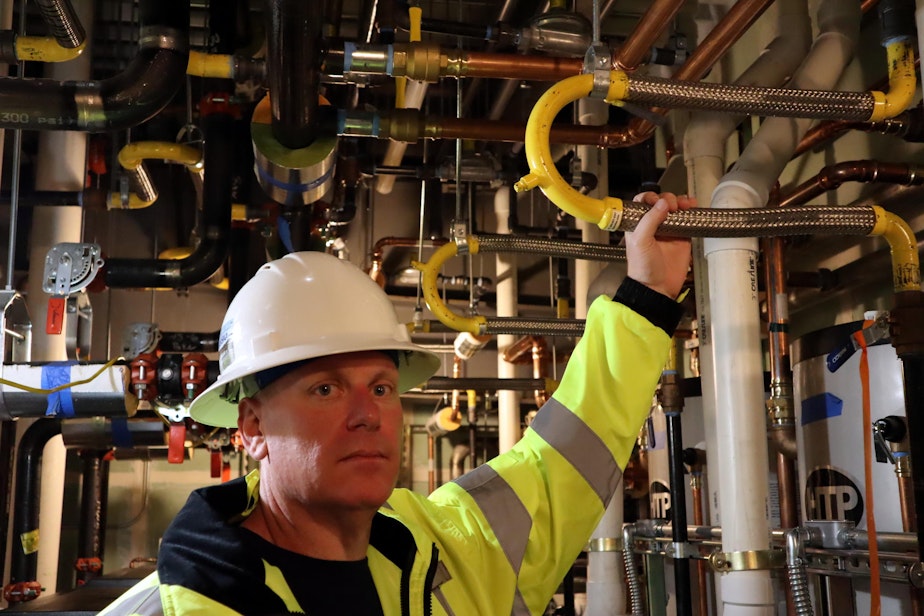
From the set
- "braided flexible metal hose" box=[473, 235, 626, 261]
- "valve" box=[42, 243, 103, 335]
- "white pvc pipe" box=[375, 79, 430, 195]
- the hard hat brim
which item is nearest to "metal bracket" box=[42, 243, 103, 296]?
"valve" box=[42, 243, 103, 335]

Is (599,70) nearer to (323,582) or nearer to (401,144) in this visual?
(323,582)

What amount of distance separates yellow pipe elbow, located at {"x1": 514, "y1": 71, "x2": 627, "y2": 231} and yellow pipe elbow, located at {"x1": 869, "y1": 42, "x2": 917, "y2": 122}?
480 mm

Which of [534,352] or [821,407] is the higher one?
[534,352]

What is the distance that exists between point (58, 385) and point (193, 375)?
38cm

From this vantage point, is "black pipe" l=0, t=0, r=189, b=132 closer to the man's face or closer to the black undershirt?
the man's face

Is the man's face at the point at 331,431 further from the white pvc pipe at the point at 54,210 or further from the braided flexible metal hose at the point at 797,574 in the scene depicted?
the white pvc pipe at the point at 54,210

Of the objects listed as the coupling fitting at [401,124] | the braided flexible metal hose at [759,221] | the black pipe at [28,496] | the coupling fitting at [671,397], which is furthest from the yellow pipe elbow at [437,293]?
the black pipe at [28,496]

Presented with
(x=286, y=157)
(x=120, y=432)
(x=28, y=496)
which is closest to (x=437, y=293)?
(x=286, y=157)

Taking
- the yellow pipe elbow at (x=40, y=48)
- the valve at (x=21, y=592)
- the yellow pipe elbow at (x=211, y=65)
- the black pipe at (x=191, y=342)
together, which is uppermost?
the yellow pipe elbow at (x=40, y=48)

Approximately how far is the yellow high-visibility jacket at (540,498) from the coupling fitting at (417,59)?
92cm

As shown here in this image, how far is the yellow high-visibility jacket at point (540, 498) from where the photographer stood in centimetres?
127

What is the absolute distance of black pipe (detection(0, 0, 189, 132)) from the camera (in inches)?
86.5

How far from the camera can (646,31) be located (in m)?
1.99

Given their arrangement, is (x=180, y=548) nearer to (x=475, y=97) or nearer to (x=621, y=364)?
(x=621, y=364)
